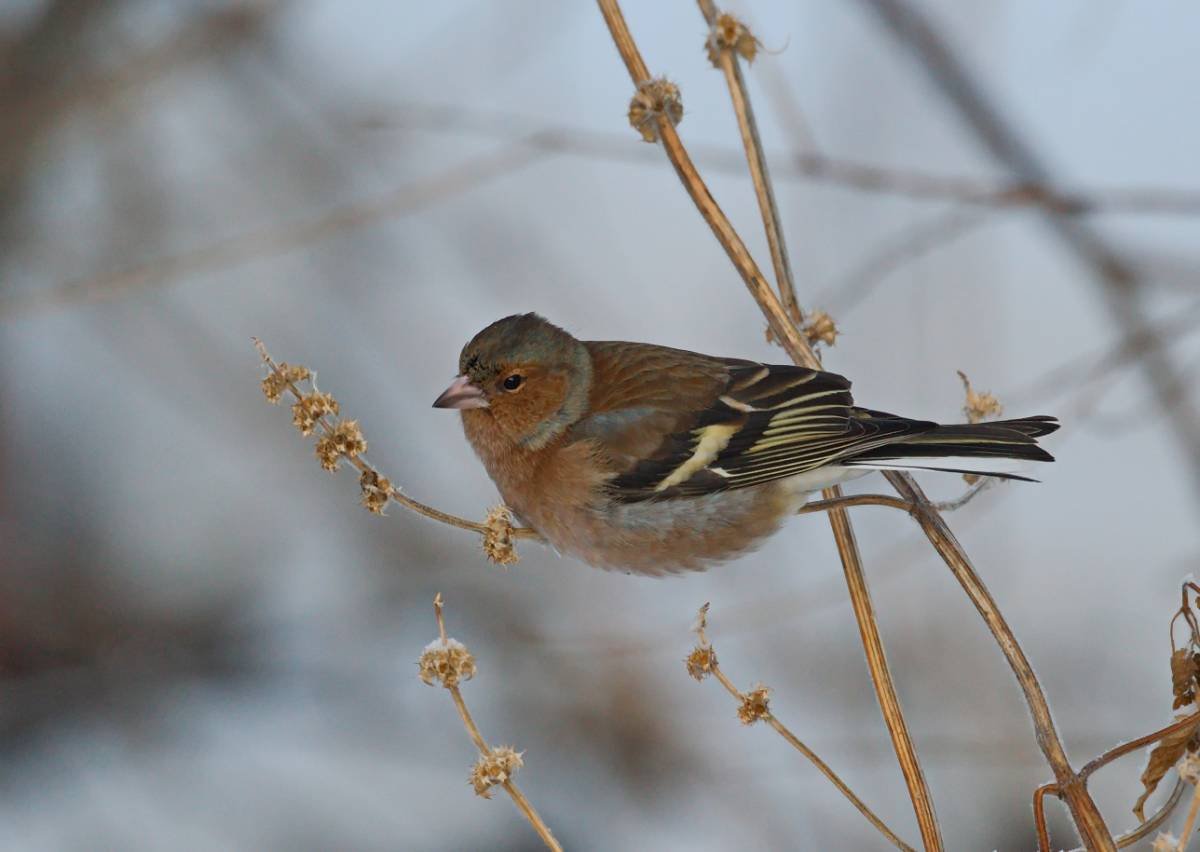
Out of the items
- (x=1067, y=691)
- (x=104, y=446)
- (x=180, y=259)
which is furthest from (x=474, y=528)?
(x=104, y=446)

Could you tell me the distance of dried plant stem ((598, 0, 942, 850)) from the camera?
1.66m

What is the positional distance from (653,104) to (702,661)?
84cm

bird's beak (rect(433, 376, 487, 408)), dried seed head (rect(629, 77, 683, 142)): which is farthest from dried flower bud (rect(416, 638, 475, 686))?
bird's beak (rect(433, 376, 487, 408))

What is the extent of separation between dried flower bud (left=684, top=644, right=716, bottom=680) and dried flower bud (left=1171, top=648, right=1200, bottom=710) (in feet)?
1.92

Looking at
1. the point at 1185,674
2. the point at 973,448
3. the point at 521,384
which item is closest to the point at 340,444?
the point at 521,384

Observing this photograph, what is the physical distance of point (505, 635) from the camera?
4469 mm

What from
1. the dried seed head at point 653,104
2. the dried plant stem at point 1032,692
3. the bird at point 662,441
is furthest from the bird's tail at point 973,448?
the dried seed head at point 653,104

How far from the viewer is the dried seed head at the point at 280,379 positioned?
63.4 inches

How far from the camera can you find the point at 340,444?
164cm

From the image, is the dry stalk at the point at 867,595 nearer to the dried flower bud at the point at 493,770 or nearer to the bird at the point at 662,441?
the bird at the point at 662,441

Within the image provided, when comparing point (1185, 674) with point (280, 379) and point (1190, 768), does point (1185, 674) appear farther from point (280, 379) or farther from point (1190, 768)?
point (280, 379)

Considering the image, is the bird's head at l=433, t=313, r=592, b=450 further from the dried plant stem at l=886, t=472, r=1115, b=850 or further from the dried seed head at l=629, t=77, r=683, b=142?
the dried plant stem at l=886, t=472, r=1115, b=850

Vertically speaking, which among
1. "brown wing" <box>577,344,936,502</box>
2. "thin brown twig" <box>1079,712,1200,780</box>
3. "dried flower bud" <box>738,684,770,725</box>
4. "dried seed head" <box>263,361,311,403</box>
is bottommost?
"thin brown twig" <box>1079,712,1200,780</box>

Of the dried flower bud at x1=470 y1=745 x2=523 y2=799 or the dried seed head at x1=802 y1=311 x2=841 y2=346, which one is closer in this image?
the dried flower bud at x1=470 y1=745 x2=523 y2=799
